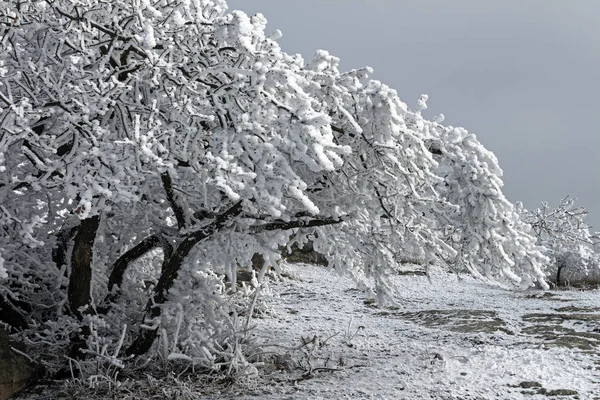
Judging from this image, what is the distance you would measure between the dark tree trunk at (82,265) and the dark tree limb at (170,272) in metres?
0.76

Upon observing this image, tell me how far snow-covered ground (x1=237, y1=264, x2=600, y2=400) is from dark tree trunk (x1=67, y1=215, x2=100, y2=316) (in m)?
2.19

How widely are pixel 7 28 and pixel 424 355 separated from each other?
6.61 m

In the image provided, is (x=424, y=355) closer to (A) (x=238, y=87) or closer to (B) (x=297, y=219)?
(B) (x=297, y=219)

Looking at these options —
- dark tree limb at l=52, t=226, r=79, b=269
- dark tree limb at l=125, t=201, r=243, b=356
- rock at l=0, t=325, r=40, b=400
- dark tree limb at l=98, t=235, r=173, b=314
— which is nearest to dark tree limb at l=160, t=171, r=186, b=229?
dark tree limb at l=125, t=201, r=243, b=356

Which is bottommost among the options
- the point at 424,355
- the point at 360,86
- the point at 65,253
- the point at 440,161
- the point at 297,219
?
the point at 424,355

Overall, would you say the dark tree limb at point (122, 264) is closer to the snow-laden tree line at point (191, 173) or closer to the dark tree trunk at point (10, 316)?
the snow-laden tree line at point (191, 173)

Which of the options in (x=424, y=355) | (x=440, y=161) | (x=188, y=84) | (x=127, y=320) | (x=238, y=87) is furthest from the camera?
(x=424, y=355)

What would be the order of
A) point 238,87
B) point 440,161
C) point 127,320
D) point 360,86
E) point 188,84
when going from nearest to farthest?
point 238,87, point 188,84, point 360,86, point 440,161, point 127,320

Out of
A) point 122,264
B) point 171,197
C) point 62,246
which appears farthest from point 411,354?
point 62,246

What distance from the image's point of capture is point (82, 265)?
6.43 meters

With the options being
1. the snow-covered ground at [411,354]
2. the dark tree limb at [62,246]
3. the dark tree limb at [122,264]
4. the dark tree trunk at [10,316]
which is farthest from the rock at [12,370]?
the dark tree limb at [62,246]

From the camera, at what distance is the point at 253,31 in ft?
15.4

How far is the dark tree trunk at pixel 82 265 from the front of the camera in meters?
6.38

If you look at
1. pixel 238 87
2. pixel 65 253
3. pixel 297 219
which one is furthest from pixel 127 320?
pixel 238 87
